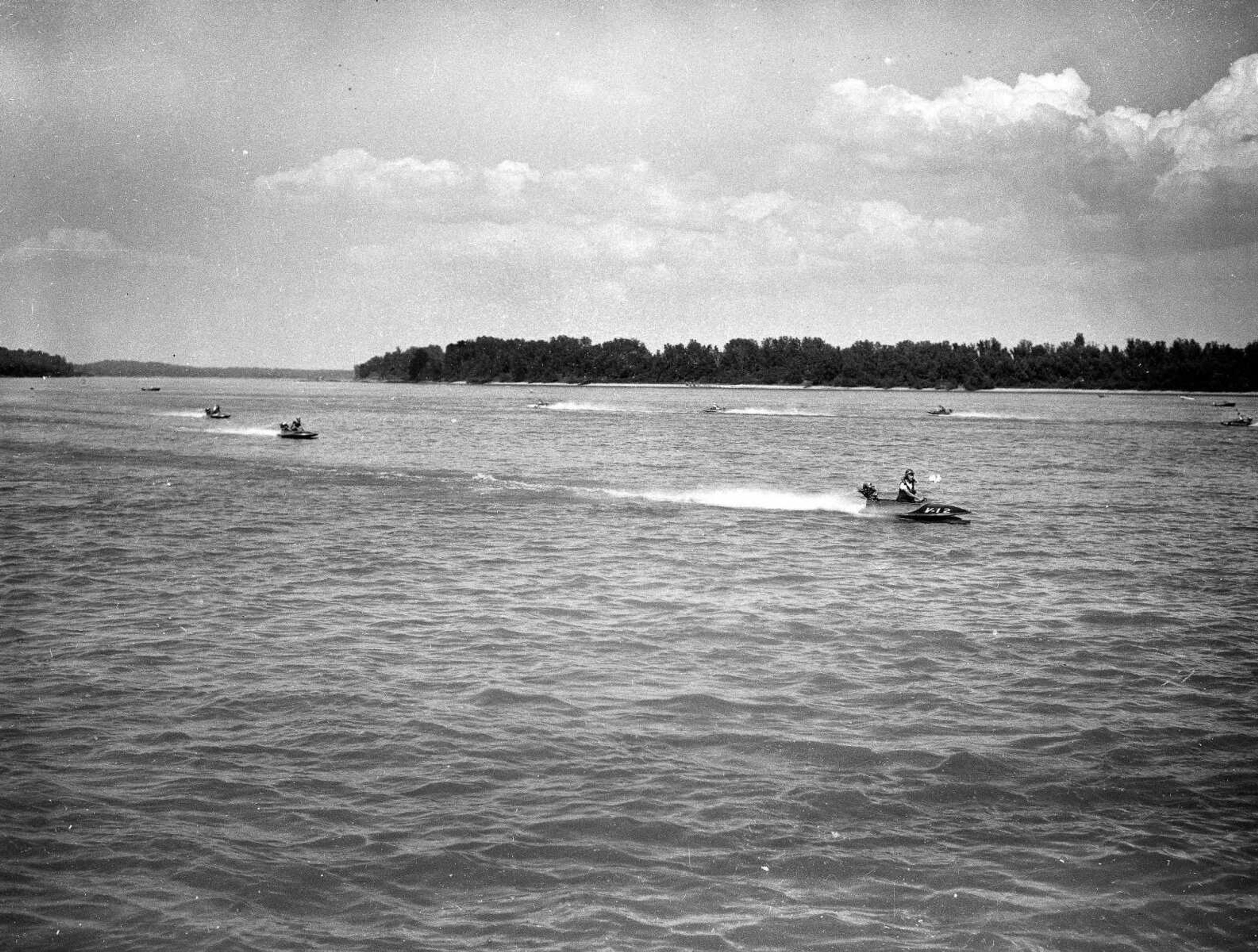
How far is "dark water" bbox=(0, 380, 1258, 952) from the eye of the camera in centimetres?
1114

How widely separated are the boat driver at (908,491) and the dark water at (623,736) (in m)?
3.37

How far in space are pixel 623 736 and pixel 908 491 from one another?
2828 cm

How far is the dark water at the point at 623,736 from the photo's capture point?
Result: 1114cm

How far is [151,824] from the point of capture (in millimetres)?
12891

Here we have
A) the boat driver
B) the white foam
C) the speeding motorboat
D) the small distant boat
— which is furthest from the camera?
the small distant boat

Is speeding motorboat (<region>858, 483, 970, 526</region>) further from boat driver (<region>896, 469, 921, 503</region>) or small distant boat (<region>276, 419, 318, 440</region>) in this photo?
small distant boat (<region>276, 419, 318, 440</region>)

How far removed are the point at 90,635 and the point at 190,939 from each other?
44.8 ft

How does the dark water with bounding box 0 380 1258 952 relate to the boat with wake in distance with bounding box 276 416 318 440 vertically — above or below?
below

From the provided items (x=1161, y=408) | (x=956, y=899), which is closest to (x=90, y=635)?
(x=956, y=899)

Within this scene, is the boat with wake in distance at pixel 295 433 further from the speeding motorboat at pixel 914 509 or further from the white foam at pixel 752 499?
the speeding motorboat at pixel 914 509

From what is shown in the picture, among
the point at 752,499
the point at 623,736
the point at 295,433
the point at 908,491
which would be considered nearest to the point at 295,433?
the point at 295,433

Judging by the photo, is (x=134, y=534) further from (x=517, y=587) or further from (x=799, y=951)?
(x=799, y=951)

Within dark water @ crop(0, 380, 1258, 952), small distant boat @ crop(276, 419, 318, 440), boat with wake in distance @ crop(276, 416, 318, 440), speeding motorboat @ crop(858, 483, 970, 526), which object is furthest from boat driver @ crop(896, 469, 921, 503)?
small distant boat @ crop(276, 419, 318, 440)

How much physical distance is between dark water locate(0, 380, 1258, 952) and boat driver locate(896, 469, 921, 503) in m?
3.37
